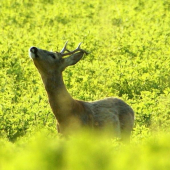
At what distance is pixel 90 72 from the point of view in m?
15.7

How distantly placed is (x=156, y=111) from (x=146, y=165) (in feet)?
24.4

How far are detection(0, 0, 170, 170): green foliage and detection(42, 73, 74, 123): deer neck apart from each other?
0.65 m

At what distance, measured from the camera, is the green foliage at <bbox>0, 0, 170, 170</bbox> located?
4.93 meters

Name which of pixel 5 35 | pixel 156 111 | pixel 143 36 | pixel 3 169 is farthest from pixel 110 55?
pixel 3 169

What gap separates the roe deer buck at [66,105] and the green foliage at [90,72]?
518mm

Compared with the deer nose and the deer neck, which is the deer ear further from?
the deer nose

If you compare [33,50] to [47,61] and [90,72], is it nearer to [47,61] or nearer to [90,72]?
[47,61]

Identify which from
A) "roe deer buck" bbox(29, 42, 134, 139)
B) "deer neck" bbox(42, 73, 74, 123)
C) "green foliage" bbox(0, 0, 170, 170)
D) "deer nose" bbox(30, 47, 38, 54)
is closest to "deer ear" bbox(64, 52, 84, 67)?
"roe deer buck" bbox(29, 42, 134, 139)

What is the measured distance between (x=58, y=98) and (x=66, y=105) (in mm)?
156

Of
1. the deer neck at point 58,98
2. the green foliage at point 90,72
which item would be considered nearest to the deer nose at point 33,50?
the deer neck at point 58,98

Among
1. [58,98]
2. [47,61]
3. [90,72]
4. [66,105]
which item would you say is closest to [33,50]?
[47,61]

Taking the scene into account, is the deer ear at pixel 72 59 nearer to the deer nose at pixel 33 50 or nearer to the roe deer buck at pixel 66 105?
the roe deer buck at pixel 66 105

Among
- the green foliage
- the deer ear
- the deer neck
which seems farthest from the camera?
the deer ear

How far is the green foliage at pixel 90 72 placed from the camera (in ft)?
16.2
